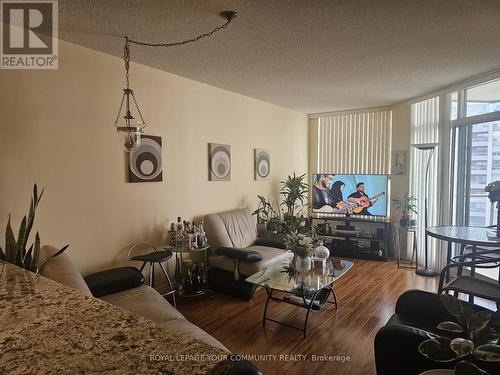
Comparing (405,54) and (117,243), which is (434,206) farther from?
(117,243)

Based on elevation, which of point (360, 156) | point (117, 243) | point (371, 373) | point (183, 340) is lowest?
point (371, 373)

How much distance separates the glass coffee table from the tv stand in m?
2.06

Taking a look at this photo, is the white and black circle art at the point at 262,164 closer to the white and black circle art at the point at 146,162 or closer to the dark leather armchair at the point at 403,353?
the white and black circle art at the point at 146,162

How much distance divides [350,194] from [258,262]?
2617mm

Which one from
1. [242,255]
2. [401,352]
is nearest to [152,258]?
[242,255]

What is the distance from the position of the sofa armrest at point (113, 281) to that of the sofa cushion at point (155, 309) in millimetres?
46

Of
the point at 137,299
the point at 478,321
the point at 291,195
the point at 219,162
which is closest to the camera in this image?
the point at 478,321

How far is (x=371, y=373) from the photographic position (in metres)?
2.24

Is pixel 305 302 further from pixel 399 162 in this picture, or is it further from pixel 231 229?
pixel 399 162

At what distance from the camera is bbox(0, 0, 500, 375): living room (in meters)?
1.19

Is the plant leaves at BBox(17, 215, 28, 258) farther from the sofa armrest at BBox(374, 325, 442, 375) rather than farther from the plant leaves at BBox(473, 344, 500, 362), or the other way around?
the plant leaves at BBox(473, 344, 500, 362)

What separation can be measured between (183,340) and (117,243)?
2.63 metres

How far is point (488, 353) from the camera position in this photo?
1.03 meters

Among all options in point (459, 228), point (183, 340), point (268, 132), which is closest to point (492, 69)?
point (459, 228)
